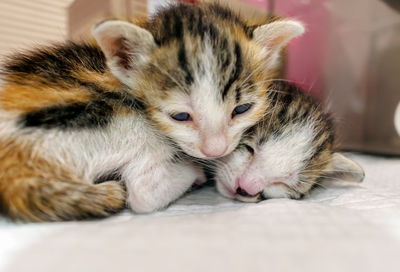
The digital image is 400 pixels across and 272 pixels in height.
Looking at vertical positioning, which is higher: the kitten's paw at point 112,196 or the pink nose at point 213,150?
the pink nose at point 213,150

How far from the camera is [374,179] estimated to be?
1280 mm

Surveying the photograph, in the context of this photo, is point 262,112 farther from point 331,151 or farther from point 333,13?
point 333,13

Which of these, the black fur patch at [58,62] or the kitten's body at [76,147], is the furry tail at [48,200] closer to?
the kitten's body at [76,147]

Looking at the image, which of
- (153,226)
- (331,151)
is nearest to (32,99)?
(153,226)

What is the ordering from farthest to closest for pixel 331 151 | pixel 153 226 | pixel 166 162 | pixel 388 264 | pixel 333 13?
pixel 333 13
pixel 331 151
pixel 166 162
pixel 153 226
pixel 388 264

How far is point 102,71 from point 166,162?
0.32m

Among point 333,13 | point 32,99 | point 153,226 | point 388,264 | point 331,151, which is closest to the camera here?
point 388,264

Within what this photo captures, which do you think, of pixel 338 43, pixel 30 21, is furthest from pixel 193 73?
pixel 338 43

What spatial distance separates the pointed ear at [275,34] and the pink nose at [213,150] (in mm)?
379

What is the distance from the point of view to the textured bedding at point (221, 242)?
54 centimetres

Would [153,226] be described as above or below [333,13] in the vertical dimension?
below

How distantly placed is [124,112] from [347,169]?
76 cm

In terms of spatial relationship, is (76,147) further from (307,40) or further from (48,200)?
(307,40)

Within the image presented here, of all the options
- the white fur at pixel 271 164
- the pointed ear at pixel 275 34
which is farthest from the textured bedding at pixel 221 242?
the pointed ear at pixel 275 34
